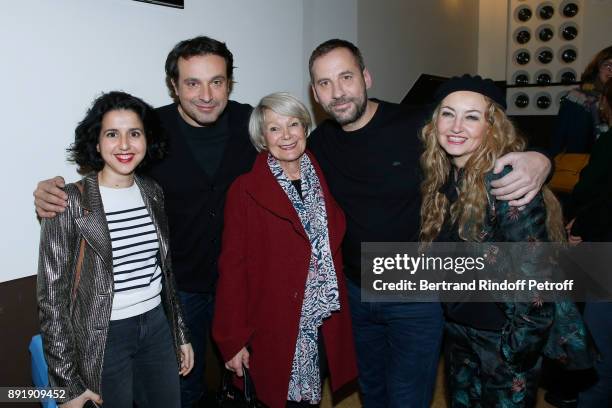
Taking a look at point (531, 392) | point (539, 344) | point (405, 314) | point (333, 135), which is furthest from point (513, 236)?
point (333, 135)

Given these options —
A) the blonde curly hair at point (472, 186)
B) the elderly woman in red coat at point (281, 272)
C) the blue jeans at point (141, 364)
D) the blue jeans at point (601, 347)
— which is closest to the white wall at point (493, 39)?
the blue jeans at point (601, 347)

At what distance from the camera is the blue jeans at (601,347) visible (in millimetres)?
2045

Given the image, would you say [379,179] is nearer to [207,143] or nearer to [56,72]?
[207,143]

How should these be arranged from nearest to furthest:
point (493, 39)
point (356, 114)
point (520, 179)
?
point (520, 179) < point (356, 114) < point (493, 39)

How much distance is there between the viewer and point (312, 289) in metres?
1.93

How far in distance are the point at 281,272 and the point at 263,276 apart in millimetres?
84

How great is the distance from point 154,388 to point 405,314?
105 cm

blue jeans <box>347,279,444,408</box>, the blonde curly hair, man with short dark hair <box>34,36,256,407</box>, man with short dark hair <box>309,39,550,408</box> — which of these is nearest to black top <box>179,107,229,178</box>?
man with short dark hair <box>34,36,256,407</box>

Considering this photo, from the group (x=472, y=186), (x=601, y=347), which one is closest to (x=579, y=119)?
(x=601, y=347)

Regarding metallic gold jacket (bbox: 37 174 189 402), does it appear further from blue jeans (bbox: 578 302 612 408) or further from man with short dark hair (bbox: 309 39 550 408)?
blue jeans (bbox: 578 302 612 408)

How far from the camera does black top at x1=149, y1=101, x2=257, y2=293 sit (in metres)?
2.03

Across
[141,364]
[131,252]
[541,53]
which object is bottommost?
[141,364]

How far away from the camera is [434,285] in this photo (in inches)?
75.3

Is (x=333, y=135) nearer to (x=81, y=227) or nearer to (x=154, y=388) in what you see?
(x=81, y=227)
